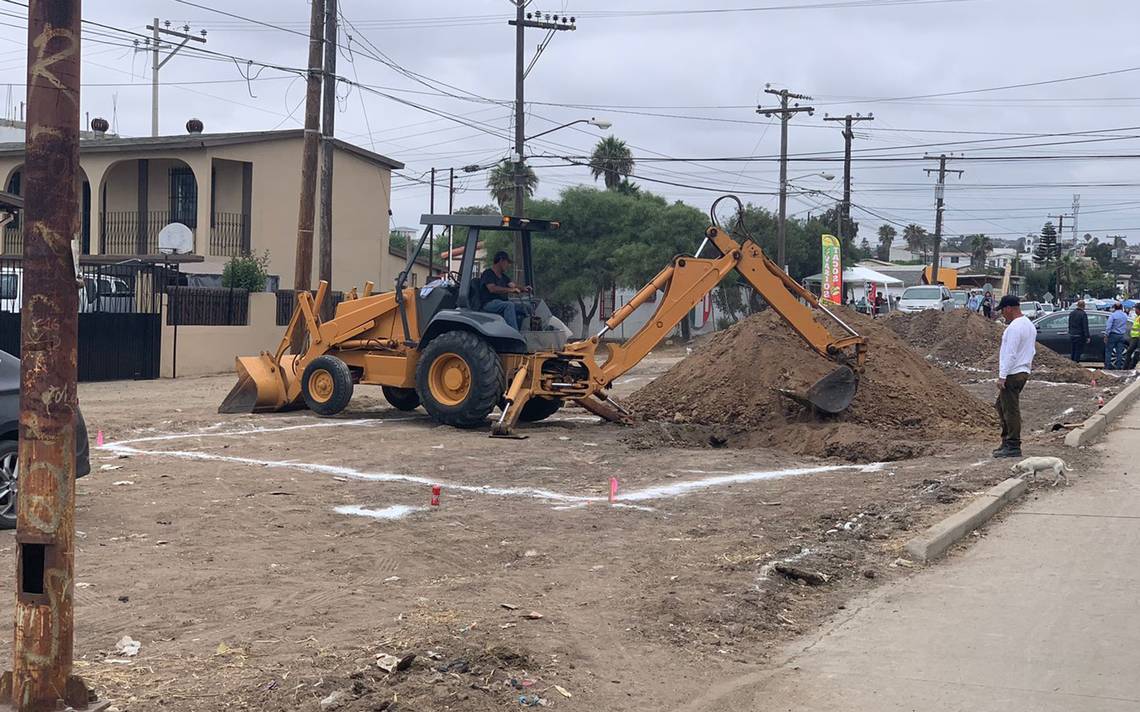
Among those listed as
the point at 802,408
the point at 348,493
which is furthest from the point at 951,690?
the point at 802,408

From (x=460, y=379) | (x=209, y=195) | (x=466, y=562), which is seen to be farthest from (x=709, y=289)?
(x=209, y=195)

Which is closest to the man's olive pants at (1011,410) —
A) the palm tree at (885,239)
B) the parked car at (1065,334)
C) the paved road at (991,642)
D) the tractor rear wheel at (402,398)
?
the paved road at (991,642)

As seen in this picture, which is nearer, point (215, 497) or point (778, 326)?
point (215, 497)

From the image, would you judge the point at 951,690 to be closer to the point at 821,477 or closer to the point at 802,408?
the point at 821,477

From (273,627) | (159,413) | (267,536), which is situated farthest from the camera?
(159,413)

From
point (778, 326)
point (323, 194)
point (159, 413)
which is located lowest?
→ point (159, 413)

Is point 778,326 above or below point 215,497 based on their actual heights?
above

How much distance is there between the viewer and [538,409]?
17312mm

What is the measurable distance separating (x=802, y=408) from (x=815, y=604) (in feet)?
30.7

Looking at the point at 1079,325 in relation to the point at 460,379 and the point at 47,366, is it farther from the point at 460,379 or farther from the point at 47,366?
the point at 47,366

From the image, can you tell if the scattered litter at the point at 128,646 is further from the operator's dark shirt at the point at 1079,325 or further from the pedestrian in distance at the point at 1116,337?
the operator's dark shirt at the point at 1079,325

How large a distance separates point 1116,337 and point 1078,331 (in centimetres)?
170

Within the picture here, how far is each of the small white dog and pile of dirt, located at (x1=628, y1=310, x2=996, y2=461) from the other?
2.23 metres

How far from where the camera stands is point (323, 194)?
25.0 metres
